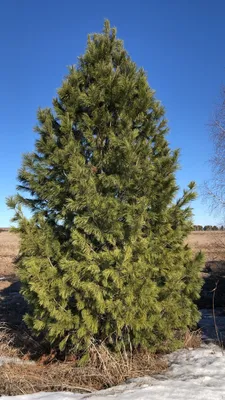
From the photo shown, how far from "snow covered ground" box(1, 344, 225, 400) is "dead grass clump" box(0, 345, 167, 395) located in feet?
0.88

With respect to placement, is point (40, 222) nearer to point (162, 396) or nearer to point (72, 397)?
point (72, 397)

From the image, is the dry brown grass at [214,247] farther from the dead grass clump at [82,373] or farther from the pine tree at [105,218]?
the dead grass clump at [82,373]

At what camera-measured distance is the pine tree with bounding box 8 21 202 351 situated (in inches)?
190

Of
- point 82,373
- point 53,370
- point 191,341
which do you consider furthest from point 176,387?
point 191,341

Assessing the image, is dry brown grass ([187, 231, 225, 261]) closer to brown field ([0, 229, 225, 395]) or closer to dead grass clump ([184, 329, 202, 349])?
dead grass clump ([184, 329, 202, 349])

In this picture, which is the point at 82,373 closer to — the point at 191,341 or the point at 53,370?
the point at 53,370

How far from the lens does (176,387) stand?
3.89 metres

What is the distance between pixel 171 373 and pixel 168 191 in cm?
264

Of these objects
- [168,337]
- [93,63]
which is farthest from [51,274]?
[93,63]

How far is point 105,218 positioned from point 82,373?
2.14 metres

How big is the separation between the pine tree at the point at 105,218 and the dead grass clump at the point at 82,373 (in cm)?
25

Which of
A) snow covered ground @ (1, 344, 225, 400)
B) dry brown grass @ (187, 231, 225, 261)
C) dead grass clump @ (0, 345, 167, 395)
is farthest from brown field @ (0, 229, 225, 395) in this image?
dry brown grass @ (187, 231, 225, 261)

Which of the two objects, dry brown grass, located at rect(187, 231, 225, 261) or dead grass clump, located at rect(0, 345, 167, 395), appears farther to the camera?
dry brown grass, located at rect(187, 231, 225, 261)

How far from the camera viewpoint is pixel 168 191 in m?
5.44
